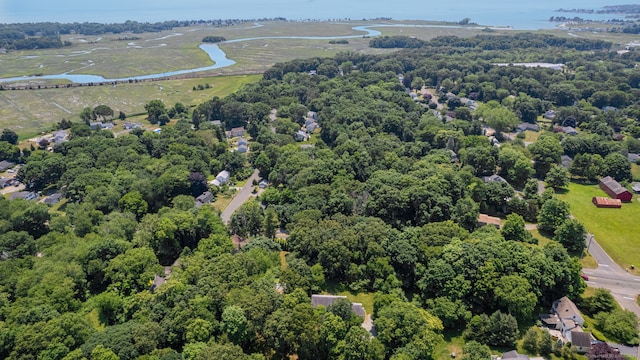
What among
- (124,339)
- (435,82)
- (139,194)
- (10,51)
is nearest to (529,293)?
(124,339)

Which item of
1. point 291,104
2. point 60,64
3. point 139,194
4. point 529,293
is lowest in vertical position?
point 529,293

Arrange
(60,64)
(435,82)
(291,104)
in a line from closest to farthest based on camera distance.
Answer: (291,104) < (435,82) < (60,64)

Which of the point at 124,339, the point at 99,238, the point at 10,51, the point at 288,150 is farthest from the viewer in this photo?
the point at 10,51

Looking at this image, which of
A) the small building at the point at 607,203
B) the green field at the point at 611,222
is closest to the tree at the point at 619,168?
the green field at the point at 611,222

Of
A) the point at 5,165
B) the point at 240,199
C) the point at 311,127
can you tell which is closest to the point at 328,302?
the point at 240,199

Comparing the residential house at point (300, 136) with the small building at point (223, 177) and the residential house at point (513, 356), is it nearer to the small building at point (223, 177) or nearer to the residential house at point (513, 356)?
the small building at point (223, 177)

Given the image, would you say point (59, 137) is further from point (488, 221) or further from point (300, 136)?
point (488, 221)

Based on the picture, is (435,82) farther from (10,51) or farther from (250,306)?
(10,51)
